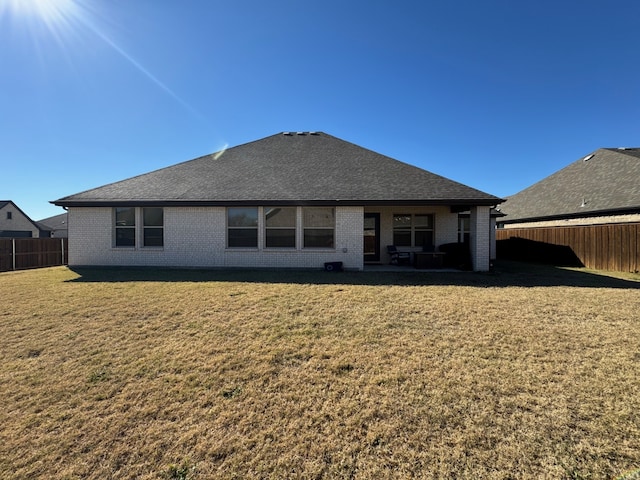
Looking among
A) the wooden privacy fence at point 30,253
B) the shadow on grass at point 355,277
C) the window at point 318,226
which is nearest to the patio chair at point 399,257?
the shadow on grass at point 355,277

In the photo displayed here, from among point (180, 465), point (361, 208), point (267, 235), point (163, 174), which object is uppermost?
point (163, 174)

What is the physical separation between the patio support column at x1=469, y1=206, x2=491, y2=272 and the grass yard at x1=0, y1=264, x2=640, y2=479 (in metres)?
4.43

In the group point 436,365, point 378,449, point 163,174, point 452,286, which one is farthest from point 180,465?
point 163,174

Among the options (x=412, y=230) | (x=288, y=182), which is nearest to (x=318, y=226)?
(x=288, y=182)

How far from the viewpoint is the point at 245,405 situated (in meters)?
3.02

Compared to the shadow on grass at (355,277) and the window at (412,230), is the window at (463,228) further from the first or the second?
the shadow on grass at (355,277)

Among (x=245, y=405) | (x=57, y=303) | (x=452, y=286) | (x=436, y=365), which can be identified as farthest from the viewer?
(x=452, y=286)

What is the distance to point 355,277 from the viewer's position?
374 inches

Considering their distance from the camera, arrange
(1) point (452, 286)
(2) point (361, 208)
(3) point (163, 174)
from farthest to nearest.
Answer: (3) point (163, 174) → (2) point (361, 208) → (1) point (452, 286)

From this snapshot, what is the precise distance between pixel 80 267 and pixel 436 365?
13667 millimetres

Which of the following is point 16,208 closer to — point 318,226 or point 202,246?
point 202,246

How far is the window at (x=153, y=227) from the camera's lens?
1149cm

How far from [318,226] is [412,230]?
14.9 ft

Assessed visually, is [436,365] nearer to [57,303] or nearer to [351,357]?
[351,357]
